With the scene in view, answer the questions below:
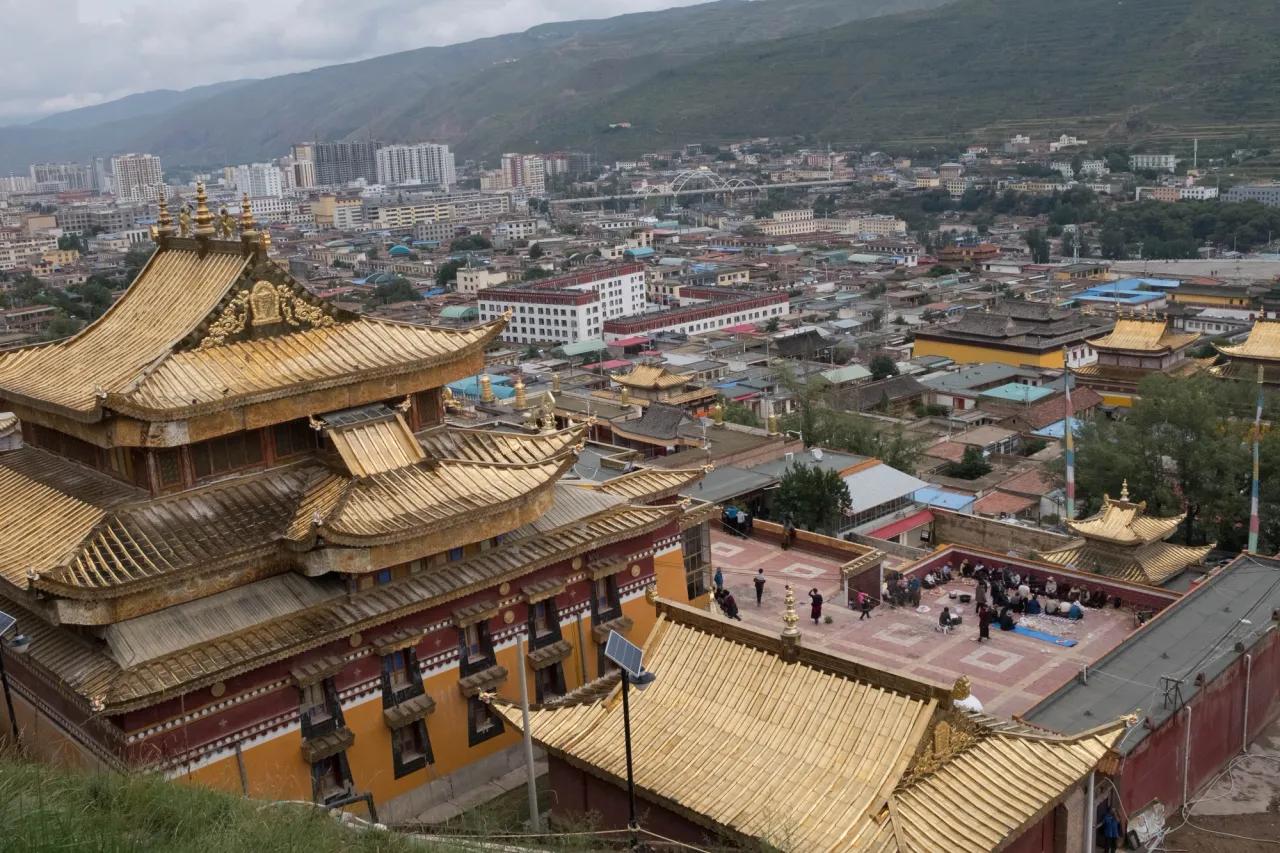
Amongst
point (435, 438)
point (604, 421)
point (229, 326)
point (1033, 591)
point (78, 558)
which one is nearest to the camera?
point (78, 558)

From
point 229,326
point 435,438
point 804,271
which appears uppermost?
point 229,326

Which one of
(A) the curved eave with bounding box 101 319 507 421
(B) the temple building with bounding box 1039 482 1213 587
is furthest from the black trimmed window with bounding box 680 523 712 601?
(B) the temple building with bounding box 1039 482 1213 587

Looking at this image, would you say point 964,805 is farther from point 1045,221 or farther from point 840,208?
point 840,208

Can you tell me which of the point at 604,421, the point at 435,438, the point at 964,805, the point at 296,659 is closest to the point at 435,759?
the point at 296,659

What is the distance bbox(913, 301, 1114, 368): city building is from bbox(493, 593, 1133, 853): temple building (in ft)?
198

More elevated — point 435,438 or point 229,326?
point 229,326

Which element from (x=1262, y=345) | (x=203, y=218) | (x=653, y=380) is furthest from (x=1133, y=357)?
(x=203, y=218)

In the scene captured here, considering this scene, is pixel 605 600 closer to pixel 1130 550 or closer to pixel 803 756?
pixel 803 756

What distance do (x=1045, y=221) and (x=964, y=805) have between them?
14848cm

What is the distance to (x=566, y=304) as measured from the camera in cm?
9400

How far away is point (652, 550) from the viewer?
803 inches

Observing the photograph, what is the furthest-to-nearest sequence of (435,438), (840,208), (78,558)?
(840,208) < (435,438) < (78,558)

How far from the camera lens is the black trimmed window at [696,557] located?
22547 millimetres

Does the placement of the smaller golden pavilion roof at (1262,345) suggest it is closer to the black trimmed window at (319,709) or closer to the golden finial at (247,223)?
the golden finial at (247,223)
